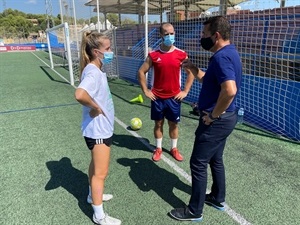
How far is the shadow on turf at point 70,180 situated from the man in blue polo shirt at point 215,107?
107 cm

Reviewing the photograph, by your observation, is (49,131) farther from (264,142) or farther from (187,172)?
(264,142)

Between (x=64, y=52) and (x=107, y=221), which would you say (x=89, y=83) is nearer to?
(x=107, y=221)

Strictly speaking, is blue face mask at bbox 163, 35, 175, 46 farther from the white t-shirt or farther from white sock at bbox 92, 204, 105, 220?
white sock at bbox 92, 204, 105, 220

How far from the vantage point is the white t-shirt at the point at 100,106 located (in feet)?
6.82

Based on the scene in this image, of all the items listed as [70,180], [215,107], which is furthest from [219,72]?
[70,180]

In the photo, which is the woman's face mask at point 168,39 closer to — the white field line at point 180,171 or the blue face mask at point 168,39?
the blue face mask at point 168,39

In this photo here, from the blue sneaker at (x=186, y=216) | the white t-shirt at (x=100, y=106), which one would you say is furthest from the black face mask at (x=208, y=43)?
the blue sneaker at (x=186, y=216)

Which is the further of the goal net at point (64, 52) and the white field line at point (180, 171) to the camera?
the goal net at point (64, 52)

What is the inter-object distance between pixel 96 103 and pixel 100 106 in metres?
0.06

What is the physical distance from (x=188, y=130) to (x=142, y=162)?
1.63 m

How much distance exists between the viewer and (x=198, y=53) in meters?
7.72

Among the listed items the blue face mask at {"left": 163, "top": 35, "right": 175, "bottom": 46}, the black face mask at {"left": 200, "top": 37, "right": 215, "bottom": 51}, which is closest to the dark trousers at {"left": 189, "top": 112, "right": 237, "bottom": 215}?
the black face mask at {"left": 200, "top": 37, "right": 215, "bottom": 51}

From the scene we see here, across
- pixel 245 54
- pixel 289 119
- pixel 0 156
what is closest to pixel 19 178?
pixel 0 156

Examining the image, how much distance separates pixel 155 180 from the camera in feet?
11.0
